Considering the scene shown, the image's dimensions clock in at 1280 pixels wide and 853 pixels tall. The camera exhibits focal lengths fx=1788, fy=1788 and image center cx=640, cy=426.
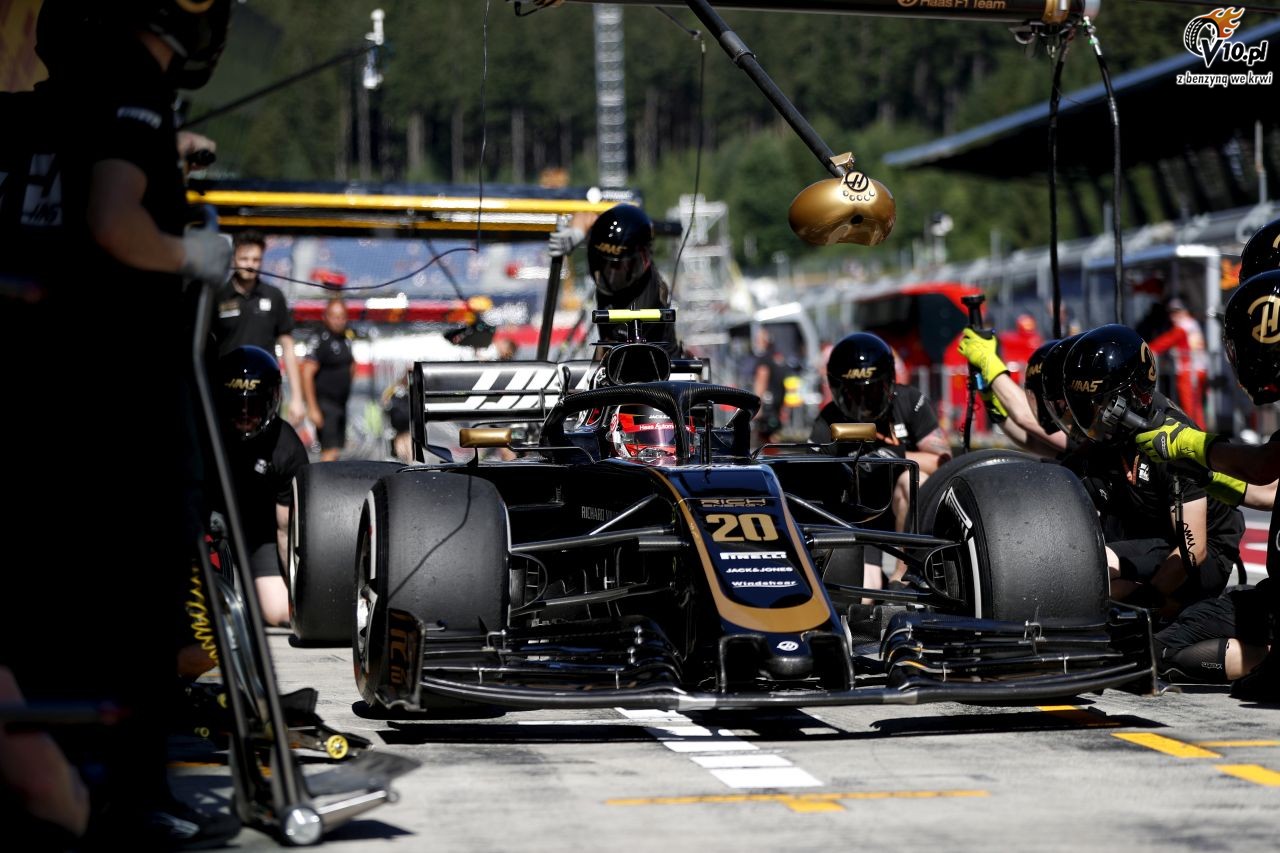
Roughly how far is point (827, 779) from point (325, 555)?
9.88ft

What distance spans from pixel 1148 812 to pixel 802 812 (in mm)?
832

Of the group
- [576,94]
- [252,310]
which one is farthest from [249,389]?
[576,94]

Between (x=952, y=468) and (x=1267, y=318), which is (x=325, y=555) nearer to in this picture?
(x=952, y=468)

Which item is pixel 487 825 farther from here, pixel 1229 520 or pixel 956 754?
pixel 1229 520

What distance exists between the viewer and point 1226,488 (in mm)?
6617

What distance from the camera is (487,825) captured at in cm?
420

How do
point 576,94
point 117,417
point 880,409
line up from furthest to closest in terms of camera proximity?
1. point 576,94
2. point 880,409
3. point 117,417

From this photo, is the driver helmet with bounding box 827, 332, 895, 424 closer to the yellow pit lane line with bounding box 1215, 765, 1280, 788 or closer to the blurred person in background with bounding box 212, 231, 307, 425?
the blurred person in background with bounding box 212, 231, 307, 425

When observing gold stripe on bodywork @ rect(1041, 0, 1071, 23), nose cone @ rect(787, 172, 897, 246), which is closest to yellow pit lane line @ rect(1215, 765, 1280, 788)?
nose cone @ rect(787, 172, 897, 246)

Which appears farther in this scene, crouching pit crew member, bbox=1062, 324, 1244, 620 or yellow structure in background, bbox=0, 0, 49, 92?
yellow structure in background, bbox=0, 0, 49, 92

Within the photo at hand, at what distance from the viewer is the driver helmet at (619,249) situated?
869 centimetres

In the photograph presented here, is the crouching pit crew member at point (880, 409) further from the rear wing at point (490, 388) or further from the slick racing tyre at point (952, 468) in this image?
the rear wing at point (490, 388)

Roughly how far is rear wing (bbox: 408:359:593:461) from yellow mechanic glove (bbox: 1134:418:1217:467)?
281cm

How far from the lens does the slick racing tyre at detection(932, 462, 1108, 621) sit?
19.2ft
